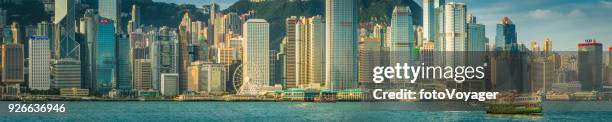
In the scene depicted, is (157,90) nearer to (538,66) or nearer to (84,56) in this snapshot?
(84,56)

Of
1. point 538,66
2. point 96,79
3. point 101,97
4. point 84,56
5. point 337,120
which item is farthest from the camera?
point 84,56

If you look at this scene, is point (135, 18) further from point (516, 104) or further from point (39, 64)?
point (516, 104)

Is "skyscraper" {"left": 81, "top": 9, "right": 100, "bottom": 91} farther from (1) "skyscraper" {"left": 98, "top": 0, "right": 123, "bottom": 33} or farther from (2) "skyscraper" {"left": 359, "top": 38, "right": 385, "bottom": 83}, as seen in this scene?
(2) "skyscraper" {"left": 359, "top": 38, "right": 385, "bottom": 83}

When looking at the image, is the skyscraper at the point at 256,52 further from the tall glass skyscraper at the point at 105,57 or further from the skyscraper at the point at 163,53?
the tall glass skyscraper at the point at 105,57

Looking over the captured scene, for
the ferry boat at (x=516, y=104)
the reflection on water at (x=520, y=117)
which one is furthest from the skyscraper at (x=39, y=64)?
the reflection on water at (x=520, y=117)

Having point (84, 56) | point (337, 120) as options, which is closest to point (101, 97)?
point (84, 56)

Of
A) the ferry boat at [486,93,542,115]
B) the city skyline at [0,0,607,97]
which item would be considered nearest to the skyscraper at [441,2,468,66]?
the city skyline at [0,0,607,97]

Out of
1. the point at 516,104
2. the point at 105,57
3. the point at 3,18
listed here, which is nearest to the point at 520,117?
the point at 516,104
